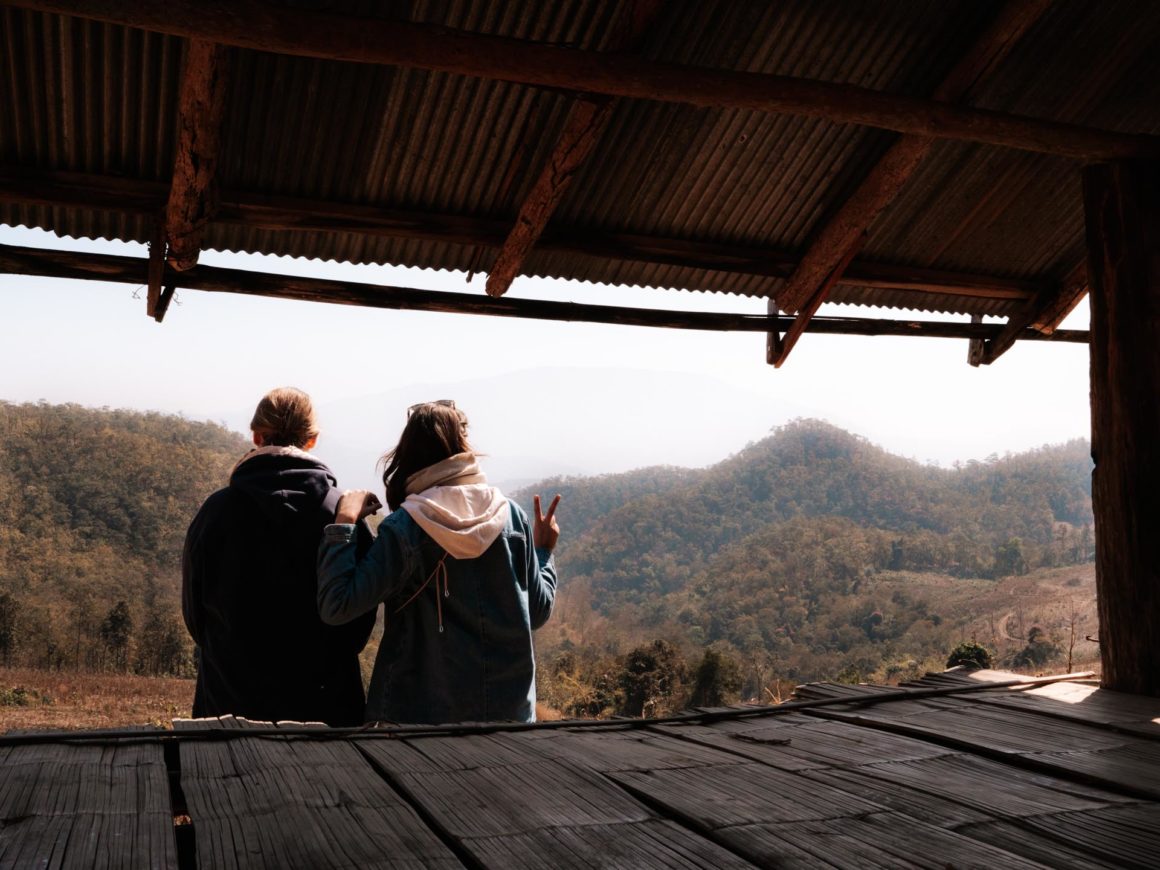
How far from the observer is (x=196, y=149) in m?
3.85

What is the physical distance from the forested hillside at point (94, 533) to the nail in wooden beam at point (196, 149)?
27.2 metres

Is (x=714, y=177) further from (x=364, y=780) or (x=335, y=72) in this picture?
(x=364, y=780)

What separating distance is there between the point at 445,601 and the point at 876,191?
323 centimetres

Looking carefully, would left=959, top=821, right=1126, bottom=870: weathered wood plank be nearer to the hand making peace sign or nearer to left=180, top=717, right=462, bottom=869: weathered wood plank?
left=180, top=717, right=462, bottom=869: weathered wood plank

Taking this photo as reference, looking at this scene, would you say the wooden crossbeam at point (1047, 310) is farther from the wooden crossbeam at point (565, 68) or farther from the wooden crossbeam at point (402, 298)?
the wooden crossbeam at point (565, 68)

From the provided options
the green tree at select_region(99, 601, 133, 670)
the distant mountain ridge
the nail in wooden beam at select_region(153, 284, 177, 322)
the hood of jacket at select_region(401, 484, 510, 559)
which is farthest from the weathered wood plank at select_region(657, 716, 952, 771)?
the distant mountain ridge

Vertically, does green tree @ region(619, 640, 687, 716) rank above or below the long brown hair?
below

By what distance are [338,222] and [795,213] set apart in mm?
2417

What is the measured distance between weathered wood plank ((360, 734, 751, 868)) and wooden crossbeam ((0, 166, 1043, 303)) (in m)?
3.03

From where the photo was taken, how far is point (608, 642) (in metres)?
44.1

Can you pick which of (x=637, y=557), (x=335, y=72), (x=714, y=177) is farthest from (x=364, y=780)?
(x=637, y=557)

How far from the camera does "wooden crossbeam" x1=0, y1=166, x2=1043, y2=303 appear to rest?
4246 millimetres

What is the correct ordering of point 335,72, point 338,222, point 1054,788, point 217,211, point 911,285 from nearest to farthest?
1. point 1054,788
2. point 335,72
3. point 217,211
4. point 338,222
5. point 911,285

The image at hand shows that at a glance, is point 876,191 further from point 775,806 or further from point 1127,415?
point 775,806
